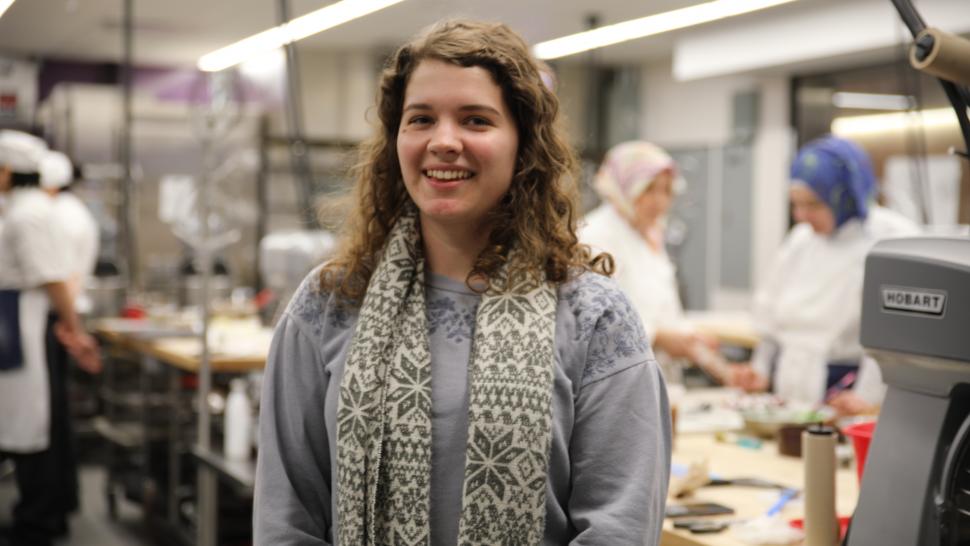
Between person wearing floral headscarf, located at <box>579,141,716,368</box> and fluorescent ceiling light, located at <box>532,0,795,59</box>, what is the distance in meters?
0.49

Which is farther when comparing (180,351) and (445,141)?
(180,351)

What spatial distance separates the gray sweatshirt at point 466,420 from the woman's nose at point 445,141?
21cm

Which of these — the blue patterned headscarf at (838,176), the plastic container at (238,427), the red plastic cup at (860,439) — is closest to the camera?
the red plastic cup at (860,439)

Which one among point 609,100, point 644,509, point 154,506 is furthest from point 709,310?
point 644,509

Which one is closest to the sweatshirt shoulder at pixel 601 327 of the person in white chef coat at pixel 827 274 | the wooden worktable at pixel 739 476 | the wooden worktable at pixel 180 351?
the wooden worktable at pixel 739 476

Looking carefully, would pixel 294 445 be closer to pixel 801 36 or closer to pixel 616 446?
pixel 616 446

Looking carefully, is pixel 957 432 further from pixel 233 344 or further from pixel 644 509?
Answer: pixel 233 344

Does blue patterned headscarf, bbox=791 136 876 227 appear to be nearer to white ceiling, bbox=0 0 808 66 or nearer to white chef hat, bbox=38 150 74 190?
white chef hat, bbox=38 150 74 190

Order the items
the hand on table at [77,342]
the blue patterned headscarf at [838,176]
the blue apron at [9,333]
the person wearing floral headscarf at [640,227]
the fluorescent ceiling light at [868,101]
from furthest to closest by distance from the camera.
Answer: the fluorescent ceiling light at [868,101], the hand on table at [77,342], the blue apron at [9,333], the person wearing floral headscarf at [640,227], the blue patterned headscarf at [838,176]

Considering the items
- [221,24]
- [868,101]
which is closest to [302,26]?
[221,24]

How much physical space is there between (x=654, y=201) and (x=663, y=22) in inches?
29.1

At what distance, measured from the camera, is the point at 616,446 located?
139 centimetres

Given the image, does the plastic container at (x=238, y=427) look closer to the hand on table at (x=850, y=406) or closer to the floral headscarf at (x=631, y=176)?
the floral headscarf at (x=631, y=176)

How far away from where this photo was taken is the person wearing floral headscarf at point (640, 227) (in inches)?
137
